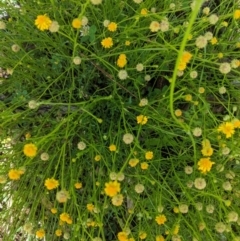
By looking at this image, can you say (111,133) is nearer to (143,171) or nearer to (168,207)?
(143,171)

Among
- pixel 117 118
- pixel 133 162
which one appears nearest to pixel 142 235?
pixel 133 162

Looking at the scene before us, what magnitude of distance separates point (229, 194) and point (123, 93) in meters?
0.40

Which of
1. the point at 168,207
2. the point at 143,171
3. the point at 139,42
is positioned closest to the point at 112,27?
the point at 139,42

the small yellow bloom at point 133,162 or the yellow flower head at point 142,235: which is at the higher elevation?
the small yellow bloom at point 133,162

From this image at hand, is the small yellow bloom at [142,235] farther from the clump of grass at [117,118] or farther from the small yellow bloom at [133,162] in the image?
the small yellow bloom at [133,162]

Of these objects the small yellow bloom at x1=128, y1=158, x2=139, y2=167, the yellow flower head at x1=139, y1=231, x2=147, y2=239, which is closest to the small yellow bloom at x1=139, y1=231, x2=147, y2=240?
the yellow flower head at x1=139, y1=231, x2=147, y2=239

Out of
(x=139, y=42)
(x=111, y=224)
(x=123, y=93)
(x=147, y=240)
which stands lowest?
(x=111, y=224)

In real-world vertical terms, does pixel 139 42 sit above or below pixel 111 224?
above

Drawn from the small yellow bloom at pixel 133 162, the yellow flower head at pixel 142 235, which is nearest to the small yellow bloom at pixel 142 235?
the yellow flower head at pixel 142 235

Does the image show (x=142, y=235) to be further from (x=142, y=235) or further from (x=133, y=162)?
(x=133, y=162)

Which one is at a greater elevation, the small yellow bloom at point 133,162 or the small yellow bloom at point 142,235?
the small yellow bloom at point 133,162

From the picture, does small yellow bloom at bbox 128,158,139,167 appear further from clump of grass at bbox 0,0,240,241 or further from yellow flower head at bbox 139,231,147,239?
yellow flower head at bbox 139,231,147,239

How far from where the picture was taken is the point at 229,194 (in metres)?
0.96

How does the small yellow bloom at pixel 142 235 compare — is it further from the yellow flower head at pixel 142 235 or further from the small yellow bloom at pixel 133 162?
the small yellow bloom at pixel 133 162
